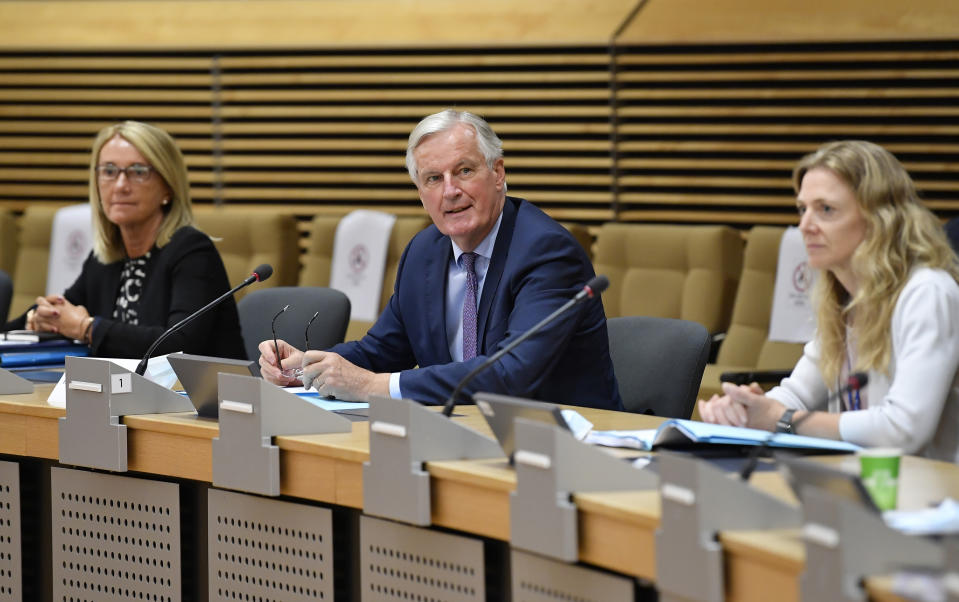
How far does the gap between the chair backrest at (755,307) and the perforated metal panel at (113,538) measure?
3952 mm

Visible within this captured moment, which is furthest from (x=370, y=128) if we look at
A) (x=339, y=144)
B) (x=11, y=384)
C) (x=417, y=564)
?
(x=417, y=564)

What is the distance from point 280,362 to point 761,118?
182 inches

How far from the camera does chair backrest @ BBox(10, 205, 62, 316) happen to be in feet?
26.7

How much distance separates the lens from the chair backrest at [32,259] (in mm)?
8133

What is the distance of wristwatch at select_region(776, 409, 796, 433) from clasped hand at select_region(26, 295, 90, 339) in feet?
8.04

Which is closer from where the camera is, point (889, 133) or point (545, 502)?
point (545, 502)

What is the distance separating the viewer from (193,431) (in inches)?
118

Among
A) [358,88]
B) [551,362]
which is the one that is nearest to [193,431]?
[551,362]

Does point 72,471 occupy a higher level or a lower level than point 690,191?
lower

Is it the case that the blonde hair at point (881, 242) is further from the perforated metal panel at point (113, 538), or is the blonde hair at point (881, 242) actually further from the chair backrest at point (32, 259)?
the chair backrest at point (32, 259)

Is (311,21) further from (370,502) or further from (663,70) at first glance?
(370,502)

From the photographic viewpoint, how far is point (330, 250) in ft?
25.6

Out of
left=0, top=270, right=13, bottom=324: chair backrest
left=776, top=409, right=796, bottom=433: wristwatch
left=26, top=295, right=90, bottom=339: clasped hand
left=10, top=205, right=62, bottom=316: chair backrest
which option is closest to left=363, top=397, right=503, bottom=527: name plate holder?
left=776, top=409, right=796, bottom=433: wristwatch

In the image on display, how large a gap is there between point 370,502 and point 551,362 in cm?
89
